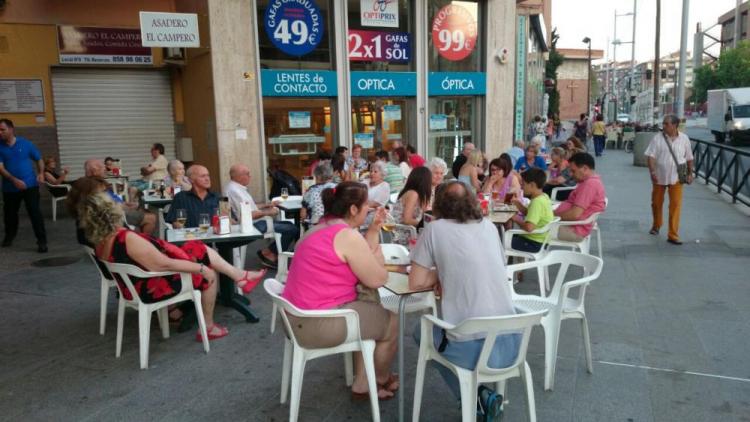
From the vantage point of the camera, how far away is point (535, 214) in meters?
5.30

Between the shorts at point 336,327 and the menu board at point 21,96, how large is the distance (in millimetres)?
10744

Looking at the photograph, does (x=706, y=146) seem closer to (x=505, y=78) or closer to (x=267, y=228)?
(x=505, y=78)

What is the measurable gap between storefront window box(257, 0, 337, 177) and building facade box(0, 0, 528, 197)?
0.07ft

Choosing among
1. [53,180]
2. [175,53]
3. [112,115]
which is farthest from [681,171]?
[112,115]

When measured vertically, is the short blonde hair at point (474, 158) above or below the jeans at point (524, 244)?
above

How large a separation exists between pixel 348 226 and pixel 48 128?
423 inches

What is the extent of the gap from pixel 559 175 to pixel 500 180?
2.16 m

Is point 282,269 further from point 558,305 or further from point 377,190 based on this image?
point 377,190

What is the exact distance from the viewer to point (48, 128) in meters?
11.6

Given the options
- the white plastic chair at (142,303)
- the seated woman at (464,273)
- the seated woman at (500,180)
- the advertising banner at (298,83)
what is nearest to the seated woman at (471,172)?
the seated woman at (500,180)

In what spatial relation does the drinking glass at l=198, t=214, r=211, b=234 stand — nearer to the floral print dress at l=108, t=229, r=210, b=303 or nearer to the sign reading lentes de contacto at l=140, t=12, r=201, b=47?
the floral print dress at l=108, t=229, r=210, b=303

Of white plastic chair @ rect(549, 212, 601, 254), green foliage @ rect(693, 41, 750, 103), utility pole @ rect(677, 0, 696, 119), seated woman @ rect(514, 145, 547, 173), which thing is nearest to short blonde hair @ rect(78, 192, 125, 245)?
white plastic chair @ rect(549, 212, 601, 254)

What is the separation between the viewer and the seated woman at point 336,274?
3078 millimetres

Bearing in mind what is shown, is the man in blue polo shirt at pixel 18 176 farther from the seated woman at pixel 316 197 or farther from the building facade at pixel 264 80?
the seated woman at pixel 316 197
